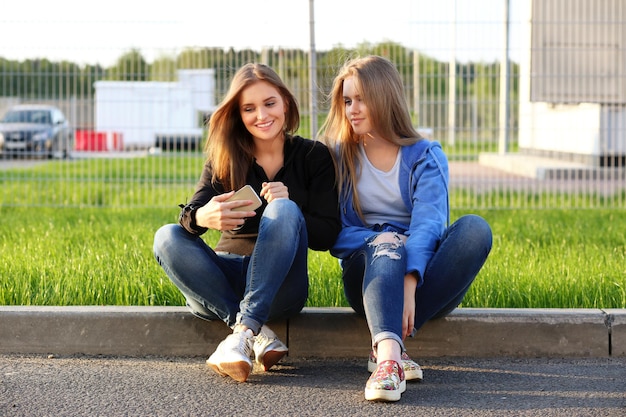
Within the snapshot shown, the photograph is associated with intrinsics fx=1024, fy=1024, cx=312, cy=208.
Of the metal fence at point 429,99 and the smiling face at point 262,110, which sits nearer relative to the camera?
the smiling face at point 262,110

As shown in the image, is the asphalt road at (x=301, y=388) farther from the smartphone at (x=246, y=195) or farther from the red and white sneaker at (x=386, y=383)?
the smartphone at (x=246, y=195)

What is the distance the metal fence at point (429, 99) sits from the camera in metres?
7.90

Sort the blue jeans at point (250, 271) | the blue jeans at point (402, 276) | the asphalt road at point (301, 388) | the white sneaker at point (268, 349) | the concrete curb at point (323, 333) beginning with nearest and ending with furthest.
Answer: the asphalt road at point (301, 388) < the blue jeans at point (402, 276) < the blue jeans at point (250, 271) < the white sneaker at point (268, 349) < the concrete curb at point (323, 333)

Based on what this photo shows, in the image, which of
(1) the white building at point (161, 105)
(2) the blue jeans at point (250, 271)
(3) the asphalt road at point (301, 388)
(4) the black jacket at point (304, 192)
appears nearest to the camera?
(3) the asphalt road at point (301, 388)

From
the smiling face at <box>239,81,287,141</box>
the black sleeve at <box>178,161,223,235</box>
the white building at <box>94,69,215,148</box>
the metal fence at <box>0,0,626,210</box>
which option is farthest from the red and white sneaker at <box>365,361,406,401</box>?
the white building at <box>94,69,215,148</box>

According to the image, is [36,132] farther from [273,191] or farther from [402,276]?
[402,276]

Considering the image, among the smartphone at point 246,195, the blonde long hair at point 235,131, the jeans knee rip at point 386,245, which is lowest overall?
the jeans knee rip at point 386,245

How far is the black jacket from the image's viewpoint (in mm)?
4102

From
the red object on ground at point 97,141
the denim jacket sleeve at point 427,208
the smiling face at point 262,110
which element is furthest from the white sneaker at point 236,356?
the red object on ground at point 97,141

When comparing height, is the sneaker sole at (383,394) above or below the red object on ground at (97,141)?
below

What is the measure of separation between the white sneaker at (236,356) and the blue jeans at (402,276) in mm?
457

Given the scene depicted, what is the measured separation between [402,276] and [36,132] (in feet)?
21.6

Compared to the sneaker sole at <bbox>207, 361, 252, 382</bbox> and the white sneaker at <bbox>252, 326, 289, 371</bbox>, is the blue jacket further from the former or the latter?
the sneaker sole at <bbox>207, 361, 252, 382</bbox>

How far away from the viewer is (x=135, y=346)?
4.32 m
